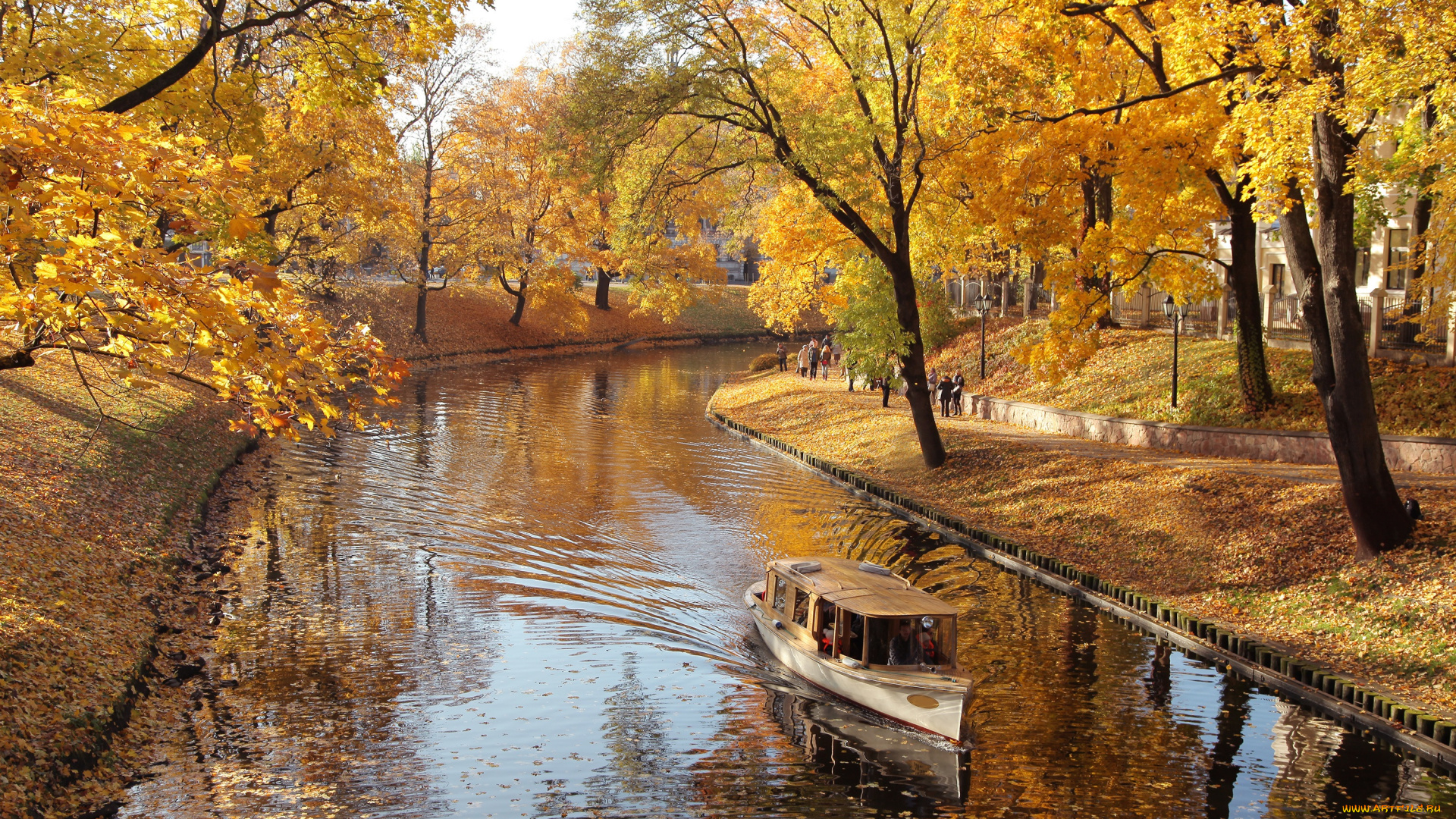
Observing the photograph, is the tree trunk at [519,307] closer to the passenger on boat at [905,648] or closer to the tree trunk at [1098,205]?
the tree trunk at [1098,205]

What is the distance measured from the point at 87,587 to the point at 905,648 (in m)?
10.8

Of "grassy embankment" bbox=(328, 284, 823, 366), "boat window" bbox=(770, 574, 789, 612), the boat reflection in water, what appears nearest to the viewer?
the boat reflection in water

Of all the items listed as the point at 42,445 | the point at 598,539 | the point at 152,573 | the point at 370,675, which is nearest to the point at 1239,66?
the point at 598,539

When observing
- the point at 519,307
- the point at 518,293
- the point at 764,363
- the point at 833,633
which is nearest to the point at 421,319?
the point at 518,293

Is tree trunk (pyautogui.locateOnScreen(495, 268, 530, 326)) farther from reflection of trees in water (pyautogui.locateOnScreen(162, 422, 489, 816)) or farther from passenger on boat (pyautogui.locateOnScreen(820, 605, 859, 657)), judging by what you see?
passenger on boat (pyautogui.locateOnScreen(820, 605, 859, 657))

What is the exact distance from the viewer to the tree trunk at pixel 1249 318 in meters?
23.2

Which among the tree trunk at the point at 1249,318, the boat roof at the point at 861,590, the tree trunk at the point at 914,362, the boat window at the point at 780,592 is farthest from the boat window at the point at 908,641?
the tree trunk at the point at 1249,318

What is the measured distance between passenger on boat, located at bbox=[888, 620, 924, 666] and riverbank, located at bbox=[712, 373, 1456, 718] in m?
5.19

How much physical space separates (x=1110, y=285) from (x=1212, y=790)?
45.7 feet

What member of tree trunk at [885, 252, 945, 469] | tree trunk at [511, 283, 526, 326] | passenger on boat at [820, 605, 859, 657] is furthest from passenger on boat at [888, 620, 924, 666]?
tree trunk at [511, 283, 526, 326]

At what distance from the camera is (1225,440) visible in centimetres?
2186

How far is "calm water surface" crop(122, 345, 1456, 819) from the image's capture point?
10.2 meters

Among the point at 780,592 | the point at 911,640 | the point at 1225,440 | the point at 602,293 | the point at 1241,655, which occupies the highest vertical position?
the point at 602,293

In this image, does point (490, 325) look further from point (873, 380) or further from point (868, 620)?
point (868, 620)
